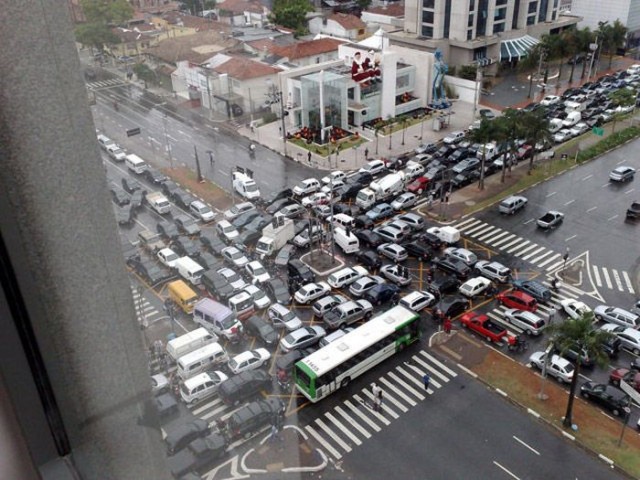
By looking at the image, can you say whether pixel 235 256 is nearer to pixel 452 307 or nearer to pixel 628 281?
pixel 452 307

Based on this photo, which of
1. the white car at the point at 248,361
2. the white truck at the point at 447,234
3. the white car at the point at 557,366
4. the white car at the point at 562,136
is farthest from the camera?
the white car at the point at 562,136

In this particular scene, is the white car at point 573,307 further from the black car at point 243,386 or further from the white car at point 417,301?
the black car at point 243,386

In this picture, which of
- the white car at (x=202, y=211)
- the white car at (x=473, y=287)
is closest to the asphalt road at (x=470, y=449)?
the white car at (x=473, y=287)

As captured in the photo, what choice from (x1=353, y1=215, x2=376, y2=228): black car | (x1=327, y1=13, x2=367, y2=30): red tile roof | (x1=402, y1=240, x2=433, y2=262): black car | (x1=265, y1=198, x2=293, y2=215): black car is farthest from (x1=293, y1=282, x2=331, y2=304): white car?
(x1=327, y1=13, x2=367, y2=30): red tile roof

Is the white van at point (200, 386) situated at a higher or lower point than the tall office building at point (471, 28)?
lower

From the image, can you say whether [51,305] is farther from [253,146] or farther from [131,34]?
[131,34]

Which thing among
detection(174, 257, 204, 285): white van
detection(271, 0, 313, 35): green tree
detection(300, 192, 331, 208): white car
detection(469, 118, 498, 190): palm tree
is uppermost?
detection(271, 0, 313, 35): green tree

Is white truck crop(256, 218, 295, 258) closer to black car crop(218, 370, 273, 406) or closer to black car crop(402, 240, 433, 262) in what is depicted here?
black car crop(402, 240, 433, 262)
